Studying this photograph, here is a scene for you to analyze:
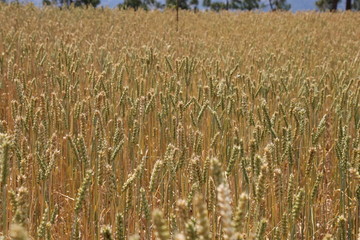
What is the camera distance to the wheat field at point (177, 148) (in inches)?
38.0

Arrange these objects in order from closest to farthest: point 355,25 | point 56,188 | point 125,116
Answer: point 56,188
point 125,116
point 355,25

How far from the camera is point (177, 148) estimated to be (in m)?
1.38

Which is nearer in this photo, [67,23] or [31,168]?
[31,168]

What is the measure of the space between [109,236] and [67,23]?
6195mm

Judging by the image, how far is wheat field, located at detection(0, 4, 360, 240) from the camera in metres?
0.96

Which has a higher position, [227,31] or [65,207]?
[227,31]

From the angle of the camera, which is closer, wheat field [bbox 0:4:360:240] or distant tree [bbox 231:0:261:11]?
wheat field [bbox 0:4:360:240]

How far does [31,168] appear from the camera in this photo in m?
1.56

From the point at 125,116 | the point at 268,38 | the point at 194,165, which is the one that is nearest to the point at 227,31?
the point at 268,38

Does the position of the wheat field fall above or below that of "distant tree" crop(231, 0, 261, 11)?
below

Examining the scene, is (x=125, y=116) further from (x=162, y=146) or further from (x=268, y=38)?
(x=268, y=38)

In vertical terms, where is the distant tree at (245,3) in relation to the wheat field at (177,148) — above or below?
above

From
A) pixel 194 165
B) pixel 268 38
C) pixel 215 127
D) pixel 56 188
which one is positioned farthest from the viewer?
pixel 268 38

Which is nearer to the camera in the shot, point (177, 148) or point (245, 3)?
point (177, 148)
